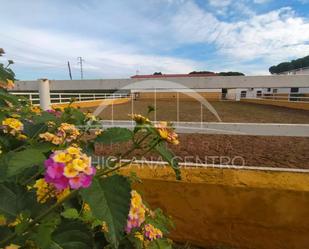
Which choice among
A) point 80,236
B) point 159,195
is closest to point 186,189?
point 159,195

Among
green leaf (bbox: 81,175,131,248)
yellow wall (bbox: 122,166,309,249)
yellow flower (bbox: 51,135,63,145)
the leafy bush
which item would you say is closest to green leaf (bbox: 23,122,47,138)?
the leafy bush

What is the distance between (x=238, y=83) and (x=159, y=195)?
89 cm

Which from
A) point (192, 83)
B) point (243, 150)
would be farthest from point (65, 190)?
point (243, 150)

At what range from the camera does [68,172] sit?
0.49 m

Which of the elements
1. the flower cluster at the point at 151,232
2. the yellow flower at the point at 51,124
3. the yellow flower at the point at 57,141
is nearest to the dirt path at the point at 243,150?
the yellow flower at the point at 51,124

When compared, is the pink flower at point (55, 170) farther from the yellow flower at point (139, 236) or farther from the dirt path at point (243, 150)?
the dirt path at point (243, 150)

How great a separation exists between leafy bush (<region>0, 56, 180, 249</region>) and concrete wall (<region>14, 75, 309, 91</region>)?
95 cm

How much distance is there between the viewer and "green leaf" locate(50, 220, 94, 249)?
2.16 ft

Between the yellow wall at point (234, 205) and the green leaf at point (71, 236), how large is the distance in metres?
1.19

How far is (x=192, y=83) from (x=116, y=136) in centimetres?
116

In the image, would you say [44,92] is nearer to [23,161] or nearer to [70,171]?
[23,161]

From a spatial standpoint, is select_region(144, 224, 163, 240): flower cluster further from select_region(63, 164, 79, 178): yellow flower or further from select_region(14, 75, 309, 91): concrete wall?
select_region(14, 75, 309, 91): concrete wall

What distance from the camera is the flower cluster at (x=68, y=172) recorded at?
19.1 inches

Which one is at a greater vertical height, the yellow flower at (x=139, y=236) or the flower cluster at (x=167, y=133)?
the flower cluster at (x=167, y=133)
